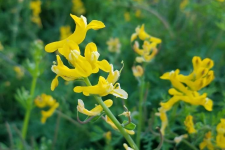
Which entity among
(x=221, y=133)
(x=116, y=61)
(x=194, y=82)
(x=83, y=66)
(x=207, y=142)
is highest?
(x=83, y=66)

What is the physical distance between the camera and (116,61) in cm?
265

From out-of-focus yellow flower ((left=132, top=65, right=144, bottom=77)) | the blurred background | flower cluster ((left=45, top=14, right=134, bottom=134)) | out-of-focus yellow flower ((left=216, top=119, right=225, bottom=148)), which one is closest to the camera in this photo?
flower cluster ((left=45, top=14, right=134, bottom=134))

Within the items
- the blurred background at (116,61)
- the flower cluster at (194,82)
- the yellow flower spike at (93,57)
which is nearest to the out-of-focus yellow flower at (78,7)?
the blurred background at (116,61)

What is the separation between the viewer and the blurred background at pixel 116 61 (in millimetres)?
2139

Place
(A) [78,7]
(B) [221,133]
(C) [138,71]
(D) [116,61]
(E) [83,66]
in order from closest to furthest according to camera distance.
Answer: (E) [83,66]
(B) [221,133]
(C) [138,71]
(D) [116,61]
(A) [78,7]

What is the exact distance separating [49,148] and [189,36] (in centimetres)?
161

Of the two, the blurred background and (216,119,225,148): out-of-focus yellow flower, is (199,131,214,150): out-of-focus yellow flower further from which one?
the blurred background

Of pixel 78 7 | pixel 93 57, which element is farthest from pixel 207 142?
pixel 78 7

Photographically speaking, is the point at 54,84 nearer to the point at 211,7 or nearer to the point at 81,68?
the point at 81,68

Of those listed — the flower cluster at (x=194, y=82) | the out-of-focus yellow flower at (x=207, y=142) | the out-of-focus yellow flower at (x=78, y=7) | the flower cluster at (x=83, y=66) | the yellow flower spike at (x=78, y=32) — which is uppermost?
the yellow flower spike at (x=78, y=32)

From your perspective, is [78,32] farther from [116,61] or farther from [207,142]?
[116,61]

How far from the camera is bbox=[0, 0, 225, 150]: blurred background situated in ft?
7.02

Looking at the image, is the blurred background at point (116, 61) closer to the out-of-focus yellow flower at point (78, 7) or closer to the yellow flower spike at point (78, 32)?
the out-of-focus yellow flower at point (78, 7)

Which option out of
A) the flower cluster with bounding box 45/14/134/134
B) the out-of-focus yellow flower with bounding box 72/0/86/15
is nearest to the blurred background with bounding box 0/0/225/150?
the out-of-focus yellow flower with bounding box 72/0/86/15
